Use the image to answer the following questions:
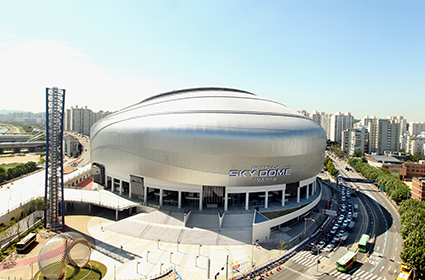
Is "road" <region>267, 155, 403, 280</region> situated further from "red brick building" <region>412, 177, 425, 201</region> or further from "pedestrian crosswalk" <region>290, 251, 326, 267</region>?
"red brick building" <region>412, 177, 425, 201</region>

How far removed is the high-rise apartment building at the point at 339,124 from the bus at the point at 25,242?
196 metres

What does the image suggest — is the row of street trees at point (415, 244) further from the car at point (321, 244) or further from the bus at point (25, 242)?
the bus at point (25, 242)

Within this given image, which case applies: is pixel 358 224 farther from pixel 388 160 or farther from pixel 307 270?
pixel 388 160

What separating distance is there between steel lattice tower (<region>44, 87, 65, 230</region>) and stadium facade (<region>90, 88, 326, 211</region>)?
12485mm

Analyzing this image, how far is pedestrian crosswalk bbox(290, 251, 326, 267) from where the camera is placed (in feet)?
115

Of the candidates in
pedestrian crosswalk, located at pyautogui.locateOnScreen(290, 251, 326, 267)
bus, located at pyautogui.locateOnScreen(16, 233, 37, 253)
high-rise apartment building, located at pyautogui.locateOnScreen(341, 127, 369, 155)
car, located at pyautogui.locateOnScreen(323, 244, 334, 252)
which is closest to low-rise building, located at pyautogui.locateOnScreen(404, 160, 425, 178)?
high-rise apartment building, located at pyautogui.locateOnScreen(341, 127, 369, 155)

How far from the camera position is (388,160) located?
10700cm

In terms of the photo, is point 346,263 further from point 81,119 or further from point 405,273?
point 81,119

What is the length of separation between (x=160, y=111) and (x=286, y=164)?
28.0 metres

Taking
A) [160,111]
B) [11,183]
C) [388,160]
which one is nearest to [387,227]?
[160,111]

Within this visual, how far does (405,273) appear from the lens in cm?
3086

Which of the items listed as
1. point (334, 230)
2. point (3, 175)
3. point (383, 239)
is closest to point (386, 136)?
point (383, 239)

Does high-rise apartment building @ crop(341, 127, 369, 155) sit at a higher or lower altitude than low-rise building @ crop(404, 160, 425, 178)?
higher

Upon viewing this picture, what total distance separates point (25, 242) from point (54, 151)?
1443 centimetres
